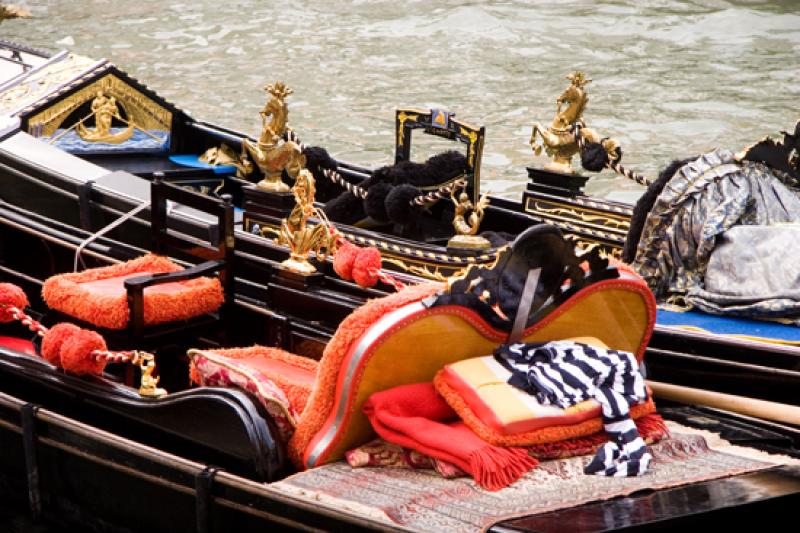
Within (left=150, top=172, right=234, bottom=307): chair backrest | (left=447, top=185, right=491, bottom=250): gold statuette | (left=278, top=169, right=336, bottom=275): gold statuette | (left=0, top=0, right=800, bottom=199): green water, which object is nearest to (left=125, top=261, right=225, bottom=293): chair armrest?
(left=150, top=172, right=234, bottom=307): chair backrest

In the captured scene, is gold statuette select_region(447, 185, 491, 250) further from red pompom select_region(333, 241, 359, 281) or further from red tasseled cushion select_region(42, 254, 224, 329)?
red tasseled cushion select_region(42, 254, 224, 329)

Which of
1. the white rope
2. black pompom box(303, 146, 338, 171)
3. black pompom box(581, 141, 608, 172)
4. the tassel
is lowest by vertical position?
the white rope

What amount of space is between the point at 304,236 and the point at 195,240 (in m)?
0.43

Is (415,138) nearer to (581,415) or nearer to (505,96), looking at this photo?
(505,96)

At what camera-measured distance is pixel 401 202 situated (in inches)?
146

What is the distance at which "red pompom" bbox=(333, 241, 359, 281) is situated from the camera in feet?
9.70

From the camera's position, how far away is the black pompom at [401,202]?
3703mm

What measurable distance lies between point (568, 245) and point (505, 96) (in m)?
7.54

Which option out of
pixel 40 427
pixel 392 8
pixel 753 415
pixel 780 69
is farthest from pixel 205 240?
pixel 392 8

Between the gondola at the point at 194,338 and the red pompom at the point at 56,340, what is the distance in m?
0.05

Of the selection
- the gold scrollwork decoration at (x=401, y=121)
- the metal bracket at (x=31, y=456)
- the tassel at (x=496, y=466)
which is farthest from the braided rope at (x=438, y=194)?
the tassel at (x=496, y=466)

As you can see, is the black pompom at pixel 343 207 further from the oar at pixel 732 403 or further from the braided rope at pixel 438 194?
the oar at pixel 732 403

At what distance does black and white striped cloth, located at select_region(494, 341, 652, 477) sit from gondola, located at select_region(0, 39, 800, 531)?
0.37 ft

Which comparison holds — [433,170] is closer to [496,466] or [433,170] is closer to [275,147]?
[275,147]
